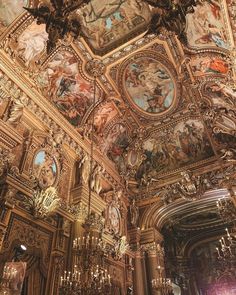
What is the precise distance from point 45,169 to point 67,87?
304cm

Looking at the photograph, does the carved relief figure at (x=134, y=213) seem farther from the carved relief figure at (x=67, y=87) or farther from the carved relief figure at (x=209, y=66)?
the carved relief figure at (x=209, y=66)

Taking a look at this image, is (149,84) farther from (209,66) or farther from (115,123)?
(209,66)

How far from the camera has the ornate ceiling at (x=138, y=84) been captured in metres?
7.41

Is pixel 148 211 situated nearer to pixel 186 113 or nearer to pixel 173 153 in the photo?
pixel 173 153

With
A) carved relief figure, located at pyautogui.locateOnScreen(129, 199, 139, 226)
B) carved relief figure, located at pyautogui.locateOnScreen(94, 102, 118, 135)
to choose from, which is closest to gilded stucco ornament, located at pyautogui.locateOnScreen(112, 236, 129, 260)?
carved relief figure, located at pyautogui.locateOnScreen(129, 199, 139, 226)

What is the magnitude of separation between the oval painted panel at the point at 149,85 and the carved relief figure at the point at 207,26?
5.55 ft

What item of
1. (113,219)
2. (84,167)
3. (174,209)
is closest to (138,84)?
(84,167)

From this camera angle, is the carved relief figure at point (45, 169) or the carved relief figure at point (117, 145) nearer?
the carved relief figure at point (45, 169)

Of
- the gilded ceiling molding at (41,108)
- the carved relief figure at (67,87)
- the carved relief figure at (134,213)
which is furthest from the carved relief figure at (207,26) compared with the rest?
the carved relief figure at (134,213)

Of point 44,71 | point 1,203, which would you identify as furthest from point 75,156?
point 1,203

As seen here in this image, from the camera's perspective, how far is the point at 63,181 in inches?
333

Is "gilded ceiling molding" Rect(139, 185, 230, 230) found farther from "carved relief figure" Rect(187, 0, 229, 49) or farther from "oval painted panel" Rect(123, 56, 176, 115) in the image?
"carved relief figure" Rect(187, 0, 229, 49)

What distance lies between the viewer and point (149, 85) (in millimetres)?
10195

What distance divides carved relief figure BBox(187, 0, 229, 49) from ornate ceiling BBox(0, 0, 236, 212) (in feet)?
0.09
